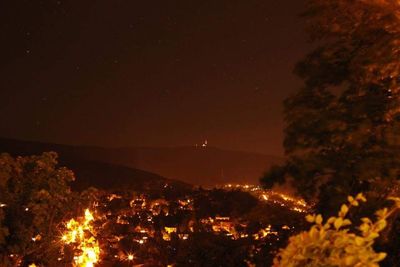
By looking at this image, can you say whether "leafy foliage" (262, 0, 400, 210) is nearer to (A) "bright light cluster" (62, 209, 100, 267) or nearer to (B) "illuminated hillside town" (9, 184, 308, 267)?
(B) "illuminated hillside town" (9, 184, 308, 267)

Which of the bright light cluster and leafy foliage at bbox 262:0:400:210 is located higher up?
leafy foliage at bbox 262:0:400:210

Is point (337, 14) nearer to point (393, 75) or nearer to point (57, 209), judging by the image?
point (393, 75)

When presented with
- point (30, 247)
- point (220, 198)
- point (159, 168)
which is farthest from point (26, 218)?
point (159, 168)

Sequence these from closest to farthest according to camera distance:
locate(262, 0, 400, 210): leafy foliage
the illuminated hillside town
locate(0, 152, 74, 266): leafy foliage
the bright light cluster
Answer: locate(262, 0, 400, 210): leafy foliage
the illuminated hillside town
locate(0, 152, 74, 266): leafy foliage
the bright light cluster

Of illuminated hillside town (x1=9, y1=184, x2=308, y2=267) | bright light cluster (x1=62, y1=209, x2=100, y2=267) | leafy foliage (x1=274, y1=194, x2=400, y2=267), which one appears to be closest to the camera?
leafy foliage (x1=274, y1=194, x2=400, y2=267)

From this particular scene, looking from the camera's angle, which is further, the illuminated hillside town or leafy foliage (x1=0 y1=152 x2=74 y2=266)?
leafy foliage (x1=0 y1=152 x2=74 y2=266)

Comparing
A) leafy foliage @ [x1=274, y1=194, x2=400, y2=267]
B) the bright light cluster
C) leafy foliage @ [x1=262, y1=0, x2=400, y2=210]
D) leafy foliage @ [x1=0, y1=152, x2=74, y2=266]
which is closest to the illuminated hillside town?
the bright light cluster

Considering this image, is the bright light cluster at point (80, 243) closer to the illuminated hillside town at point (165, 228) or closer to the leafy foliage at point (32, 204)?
the illuminated hillside town at point (165, 228)
